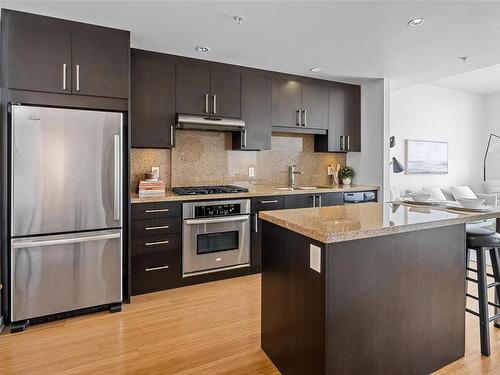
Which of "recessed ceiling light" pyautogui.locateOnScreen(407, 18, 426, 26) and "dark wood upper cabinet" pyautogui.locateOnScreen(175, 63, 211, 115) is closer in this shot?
"recessed ceiling light" pyautogui.locateOnScreen(407, 18, 426, 26)

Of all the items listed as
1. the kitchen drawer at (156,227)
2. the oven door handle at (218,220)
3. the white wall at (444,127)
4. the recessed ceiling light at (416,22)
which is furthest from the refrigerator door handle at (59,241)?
the white wall at (444,127)

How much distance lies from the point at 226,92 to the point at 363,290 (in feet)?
9.14

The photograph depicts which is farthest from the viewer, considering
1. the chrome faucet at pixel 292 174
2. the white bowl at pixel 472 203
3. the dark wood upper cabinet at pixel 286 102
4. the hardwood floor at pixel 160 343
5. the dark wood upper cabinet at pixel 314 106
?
the chrome faucet at pixel 292 174

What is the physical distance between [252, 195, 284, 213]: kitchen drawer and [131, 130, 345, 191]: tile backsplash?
2.26 ft

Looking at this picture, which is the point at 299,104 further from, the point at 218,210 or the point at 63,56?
the point at 63,56

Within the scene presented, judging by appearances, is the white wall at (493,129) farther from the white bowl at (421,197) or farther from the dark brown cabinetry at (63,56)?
the dark brown cabinetry at (63,56)

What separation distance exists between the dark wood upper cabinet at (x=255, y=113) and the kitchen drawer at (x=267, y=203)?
0.72 m

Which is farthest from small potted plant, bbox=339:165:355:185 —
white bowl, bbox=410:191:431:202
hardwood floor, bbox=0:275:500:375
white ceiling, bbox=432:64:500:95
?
white ceiling, bbox=432:64:500:95

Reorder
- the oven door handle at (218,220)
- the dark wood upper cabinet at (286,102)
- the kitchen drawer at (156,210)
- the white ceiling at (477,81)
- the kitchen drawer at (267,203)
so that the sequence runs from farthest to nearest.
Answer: the white ceiling at (477,81) < the dark wood upper cabinet at (286,102) < the kitchen drawer at (267,203) < the oven door handle at (218,220) < the kitchen drawer at (156,210)

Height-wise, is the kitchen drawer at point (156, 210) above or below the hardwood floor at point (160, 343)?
above

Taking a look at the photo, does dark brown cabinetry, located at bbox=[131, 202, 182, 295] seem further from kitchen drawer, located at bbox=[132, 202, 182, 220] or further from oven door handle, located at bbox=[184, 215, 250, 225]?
oven door handle, located at bbox=[184, 215, 250, 225]

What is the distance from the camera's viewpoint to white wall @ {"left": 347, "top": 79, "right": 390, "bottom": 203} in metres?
4.33

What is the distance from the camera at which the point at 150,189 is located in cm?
321

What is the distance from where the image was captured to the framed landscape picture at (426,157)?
19.4 feet
